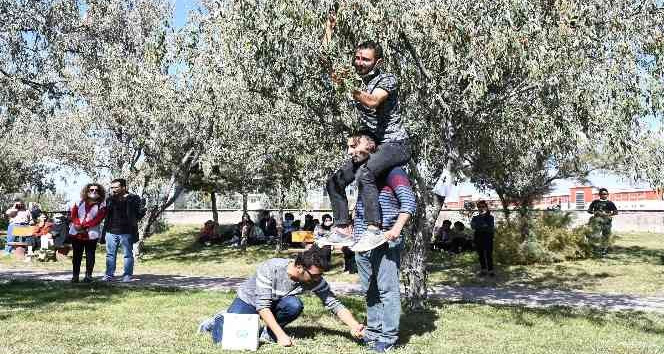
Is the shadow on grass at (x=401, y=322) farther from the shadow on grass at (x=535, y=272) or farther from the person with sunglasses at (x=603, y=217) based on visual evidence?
the person with sunglasses at (x=603, y=217)

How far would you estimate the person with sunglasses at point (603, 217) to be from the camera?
16.1 metres

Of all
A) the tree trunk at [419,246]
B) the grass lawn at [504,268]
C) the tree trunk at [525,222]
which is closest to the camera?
the tree trunk at [419,246]

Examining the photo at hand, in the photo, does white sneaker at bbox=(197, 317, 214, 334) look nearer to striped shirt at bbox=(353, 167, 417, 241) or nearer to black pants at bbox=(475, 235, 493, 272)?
striped shirt at bbox=(353, 167, 417, 241)

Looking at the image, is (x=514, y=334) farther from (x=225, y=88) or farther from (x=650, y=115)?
(x=225, y=88)

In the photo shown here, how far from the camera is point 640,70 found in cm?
698

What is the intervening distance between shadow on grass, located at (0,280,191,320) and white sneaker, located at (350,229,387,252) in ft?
13.3

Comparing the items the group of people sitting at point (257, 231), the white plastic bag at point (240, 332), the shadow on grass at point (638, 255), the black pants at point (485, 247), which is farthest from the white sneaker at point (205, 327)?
the group of people sitting at point (257, 231)

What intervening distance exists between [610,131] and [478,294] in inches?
146

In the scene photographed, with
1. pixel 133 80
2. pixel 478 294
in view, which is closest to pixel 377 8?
pixel 478 294

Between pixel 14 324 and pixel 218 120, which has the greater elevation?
pixel 218 120

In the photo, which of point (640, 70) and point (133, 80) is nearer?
point (640, 70)

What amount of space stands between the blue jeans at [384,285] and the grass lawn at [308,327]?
0.60 feet

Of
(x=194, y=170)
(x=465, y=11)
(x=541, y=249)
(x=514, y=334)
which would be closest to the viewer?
(x=514, y=334)

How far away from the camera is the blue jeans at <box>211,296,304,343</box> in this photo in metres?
5.45
